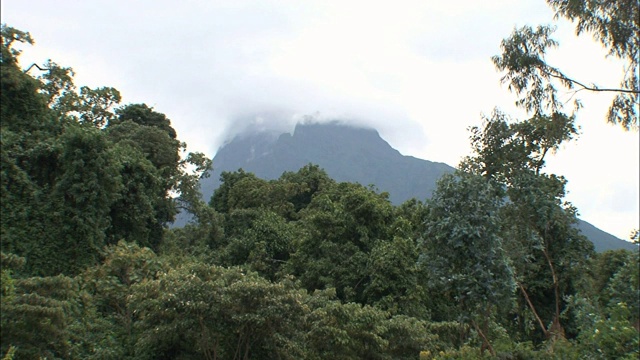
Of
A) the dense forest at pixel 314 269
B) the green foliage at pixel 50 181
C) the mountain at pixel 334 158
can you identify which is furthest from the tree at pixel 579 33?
the mountain at pixel 334 158

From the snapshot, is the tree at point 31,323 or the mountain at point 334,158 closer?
the tree at point 31,323

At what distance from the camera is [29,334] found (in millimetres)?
8469

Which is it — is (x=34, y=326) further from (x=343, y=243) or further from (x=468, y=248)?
(x=343, y=243)

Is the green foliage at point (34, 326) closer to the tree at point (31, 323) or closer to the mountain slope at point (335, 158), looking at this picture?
the tree at point (31, 323)

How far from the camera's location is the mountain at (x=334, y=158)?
7519 cm

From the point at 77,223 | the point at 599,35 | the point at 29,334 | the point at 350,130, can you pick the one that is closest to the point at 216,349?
the point at 29,334

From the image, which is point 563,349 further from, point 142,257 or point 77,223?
point 77,223

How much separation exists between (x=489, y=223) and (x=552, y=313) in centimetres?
1323

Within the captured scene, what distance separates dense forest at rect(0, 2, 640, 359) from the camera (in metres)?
8.45

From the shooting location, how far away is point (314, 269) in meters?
17.0

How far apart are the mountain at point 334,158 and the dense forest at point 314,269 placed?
171ft

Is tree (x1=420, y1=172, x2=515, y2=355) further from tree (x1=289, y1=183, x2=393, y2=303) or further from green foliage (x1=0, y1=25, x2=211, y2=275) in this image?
green foliage (x1=0, y1=25, x2=211, y2=275)

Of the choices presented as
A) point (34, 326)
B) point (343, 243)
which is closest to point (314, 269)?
point (343, 243)

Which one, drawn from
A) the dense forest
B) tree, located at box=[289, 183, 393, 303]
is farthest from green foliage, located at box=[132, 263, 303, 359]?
tree, located at box=[289, 183, 393, 303]
